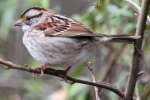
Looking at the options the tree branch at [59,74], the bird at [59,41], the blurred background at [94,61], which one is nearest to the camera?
the tree branch at [59,74]

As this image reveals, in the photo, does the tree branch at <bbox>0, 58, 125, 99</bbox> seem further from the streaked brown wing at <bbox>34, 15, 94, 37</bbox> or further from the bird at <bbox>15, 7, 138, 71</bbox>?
the streaked brown wing at <bbox>34, 15, 94, 37</bbox>

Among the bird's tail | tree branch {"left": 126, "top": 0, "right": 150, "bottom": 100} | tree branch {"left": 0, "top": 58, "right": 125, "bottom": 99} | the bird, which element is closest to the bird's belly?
the bird

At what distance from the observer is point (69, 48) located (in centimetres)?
251

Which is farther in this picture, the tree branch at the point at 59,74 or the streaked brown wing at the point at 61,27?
the streaked brown wing at the point at 61,27

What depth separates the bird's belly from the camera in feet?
8.11

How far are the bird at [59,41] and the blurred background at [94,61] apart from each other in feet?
0.42

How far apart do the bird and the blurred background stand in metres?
0.13

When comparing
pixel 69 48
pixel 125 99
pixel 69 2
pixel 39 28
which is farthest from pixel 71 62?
pixel 69 2

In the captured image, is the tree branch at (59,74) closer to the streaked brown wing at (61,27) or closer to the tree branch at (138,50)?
the tree branch at (138,50)

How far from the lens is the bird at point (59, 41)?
2.46 meters

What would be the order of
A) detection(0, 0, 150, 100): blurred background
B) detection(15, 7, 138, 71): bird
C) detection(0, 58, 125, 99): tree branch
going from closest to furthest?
detection(0, 58, 125, 99): tree branch → detection(15, 7, 138, 71): bird → detection(0, 0, 150, 100): blurred background

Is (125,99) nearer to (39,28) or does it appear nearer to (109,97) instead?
(39,28)

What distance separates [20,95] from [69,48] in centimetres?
180

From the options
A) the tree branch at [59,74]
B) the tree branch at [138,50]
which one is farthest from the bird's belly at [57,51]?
the tree branch at [138,50]
